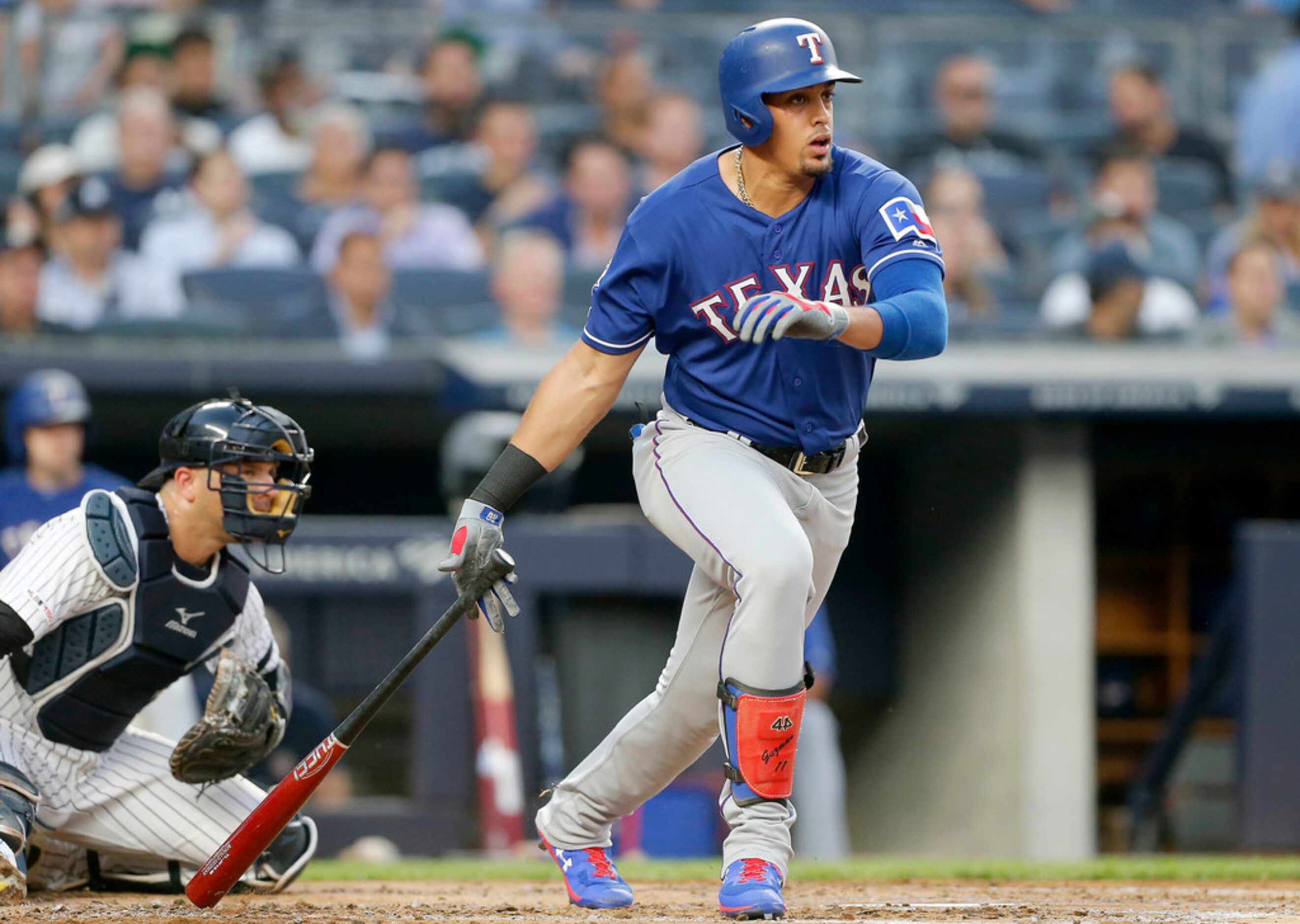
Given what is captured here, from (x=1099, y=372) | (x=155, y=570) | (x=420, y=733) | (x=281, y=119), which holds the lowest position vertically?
(x=420, y=733)

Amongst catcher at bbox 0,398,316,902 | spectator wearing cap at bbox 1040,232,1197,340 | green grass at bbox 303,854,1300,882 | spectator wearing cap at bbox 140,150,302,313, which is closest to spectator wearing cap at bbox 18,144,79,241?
spectator wearing cap at bbox 140,150,302,313

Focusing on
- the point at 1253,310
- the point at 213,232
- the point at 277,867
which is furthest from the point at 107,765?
the point at 1253,310

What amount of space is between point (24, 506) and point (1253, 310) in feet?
16.5

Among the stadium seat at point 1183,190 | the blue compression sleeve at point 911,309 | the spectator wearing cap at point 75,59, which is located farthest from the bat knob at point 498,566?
the stadium seat at point 1183,190

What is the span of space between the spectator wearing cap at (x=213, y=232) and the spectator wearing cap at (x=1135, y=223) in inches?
142

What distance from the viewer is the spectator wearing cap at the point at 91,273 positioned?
25.1 ft

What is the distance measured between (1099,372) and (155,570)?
4.64m

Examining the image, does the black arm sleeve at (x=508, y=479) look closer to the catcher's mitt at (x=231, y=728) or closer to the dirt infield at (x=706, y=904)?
the catcher's mitt at (x=231, y=728)

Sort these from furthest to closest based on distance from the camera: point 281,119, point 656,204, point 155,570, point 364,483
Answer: point 281,119, point 364,483, point 155,570, point 656,204

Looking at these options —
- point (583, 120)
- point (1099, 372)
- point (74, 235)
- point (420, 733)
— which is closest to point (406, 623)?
point (420, 733)

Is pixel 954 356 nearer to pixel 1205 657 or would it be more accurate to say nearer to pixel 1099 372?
pixel 1099 372

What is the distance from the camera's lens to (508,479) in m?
3.47

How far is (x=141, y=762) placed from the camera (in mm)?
3975

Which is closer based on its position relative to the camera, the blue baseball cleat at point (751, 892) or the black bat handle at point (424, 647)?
the blue baseball cleat at point (751, 892)
